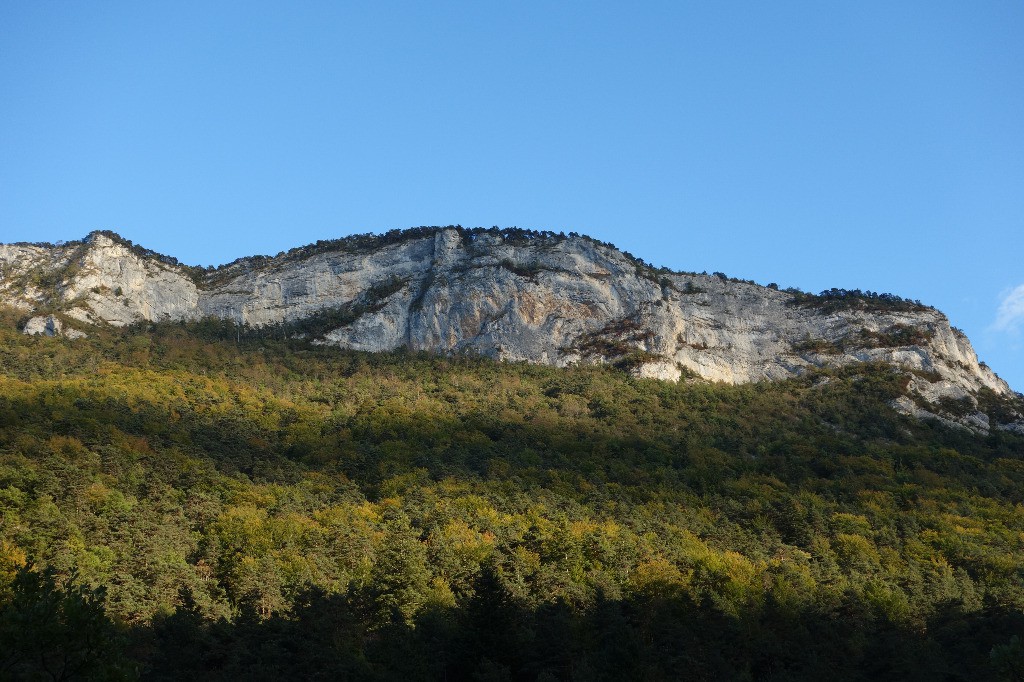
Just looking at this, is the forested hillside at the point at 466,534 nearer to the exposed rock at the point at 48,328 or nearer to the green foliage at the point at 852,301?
the exposed rock at the point at 48,328

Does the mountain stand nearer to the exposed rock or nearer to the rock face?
the rock face

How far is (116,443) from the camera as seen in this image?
5888 centimetres

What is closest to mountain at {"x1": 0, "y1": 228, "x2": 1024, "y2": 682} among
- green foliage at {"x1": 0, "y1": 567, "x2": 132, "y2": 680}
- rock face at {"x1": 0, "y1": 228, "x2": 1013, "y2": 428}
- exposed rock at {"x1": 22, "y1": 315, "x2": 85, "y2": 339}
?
green foliage at {"x1": 0, "y1": 567, "x2": 132, "y2": 680}

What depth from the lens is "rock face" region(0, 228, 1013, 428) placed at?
114875mm

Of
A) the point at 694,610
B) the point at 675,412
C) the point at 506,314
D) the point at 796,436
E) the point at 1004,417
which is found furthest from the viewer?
the point at 506,314

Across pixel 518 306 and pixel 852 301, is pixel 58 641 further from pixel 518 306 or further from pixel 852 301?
pixel 852 301

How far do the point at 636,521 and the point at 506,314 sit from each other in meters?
60.5

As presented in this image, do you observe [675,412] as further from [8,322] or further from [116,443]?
[8,322]

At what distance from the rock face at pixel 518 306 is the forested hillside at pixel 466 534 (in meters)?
19.7

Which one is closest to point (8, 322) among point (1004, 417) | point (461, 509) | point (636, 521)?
point (461, 509)

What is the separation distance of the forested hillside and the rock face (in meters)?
19.7

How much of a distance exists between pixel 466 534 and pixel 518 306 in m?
68.0

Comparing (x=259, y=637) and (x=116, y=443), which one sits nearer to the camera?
(x=259, y=637)

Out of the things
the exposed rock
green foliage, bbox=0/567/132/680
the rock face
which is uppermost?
the rock face
